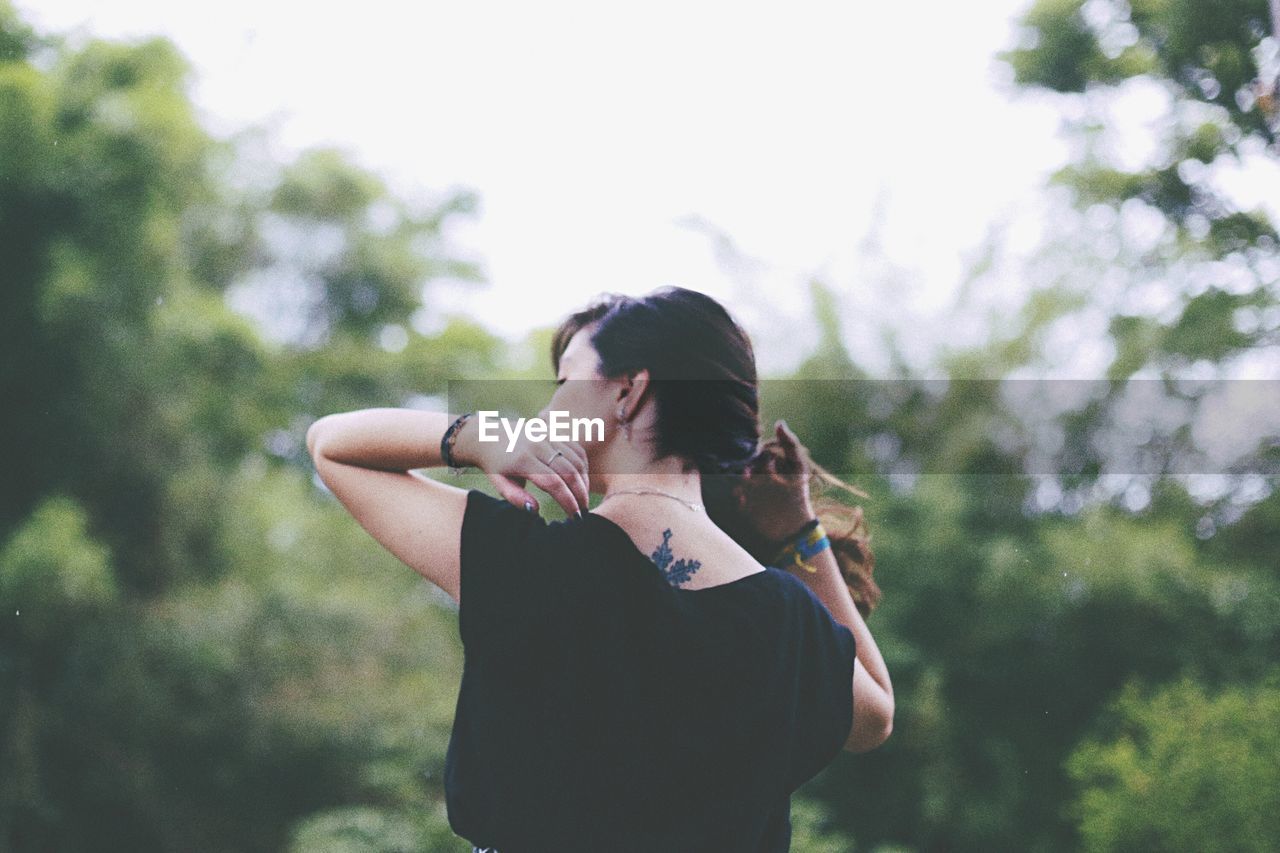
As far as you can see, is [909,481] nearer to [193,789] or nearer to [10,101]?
[193,789]

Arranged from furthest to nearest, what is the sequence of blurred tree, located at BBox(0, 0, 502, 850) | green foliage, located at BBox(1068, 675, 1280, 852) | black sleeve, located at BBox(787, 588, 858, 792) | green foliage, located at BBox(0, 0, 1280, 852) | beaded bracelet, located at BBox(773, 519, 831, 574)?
blurred tree, located at BBox(0, 0, 502, 850) → green foliage, located at BBox(0, 0, 1280, 852) → green foliage, located at BBox(1068, 675, 1280, 852) → beaded bracelet, located at BBox(773, 519, 831, 574) → black sleeve, located at BBox(787, 588, 858, 792)

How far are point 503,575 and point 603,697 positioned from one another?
0.43 feet

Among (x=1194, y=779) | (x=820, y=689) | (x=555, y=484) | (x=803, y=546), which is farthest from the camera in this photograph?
(x=1194, y=779)

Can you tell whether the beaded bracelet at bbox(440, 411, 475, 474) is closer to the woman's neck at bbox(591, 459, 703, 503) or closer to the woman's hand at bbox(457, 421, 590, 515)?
the woman's hand at bbox(457, 421, 590, 515)

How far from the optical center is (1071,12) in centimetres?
431

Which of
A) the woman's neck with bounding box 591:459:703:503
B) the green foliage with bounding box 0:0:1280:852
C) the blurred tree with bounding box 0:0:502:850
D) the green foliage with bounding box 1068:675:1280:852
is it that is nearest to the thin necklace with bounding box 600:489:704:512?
the woman's neck with bounding box 591:459:703:503

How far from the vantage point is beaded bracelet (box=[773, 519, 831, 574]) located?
1141 millimetres

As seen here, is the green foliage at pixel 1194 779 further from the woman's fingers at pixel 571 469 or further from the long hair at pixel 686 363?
the woman's fingers at pixel 571 469

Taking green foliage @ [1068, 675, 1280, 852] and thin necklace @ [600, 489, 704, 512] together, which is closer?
thin necklace @ [600, 489, 704, 512]

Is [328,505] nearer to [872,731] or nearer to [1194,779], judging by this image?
[1194,779]

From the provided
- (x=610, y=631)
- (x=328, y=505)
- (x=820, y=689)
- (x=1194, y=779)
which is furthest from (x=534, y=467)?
(x=328, y=505)

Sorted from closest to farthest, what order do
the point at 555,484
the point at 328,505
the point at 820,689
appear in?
1. the point at 555,484
2. the point at 820,689
3. the point at 328,505

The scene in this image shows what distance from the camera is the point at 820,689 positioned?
99 centimetres

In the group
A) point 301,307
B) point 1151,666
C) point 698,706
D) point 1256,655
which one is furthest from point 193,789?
point 698,706
